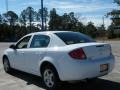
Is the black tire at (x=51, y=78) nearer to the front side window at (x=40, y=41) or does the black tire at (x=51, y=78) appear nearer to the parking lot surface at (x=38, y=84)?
the parking lot surface at (x=38, y=84)

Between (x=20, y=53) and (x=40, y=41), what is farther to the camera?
(x=20, y=53)

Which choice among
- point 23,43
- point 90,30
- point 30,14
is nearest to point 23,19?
point 30,14

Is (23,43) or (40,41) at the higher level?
(40,41)

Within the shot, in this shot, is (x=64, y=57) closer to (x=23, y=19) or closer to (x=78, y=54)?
(x=78, y=54)

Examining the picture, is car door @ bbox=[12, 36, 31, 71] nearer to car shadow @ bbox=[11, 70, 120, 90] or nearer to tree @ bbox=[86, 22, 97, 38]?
car shadow @ bbox=[11, 70, 120, 90]

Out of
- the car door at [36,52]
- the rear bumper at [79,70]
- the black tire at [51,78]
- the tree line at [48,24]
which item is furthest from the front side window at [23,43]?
the tree line at [48,24]

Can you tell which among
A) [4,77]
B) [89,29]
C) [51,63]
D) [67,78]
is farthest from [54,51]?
[89,29]

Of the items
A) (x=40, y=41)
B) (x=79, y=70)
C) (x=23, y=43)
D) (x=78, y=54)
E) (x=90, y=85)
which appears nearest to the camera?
(x=79, y=70)

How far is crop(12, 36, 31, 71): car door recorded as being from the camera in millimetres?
9781

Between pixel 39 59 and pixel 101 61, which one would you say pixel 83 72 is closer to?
pixel 101 61

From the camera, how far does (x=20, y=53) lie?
9.90 meters

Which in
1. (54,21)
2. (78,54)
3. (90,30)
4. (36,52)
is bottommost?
(90,30)

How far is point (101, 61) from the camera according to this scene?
26.1ft

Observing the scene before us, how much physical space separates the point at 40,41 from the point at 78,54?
173cm
